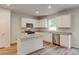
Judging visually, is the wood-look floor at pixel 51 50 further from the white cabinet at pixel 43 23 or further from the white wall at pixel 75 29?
the white cabinet at pixel 43 23

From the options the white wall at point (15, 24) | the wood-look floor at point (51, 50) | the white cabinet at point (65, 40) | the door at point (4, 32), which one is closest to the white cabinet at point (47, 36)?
the wood-look floor at point (51, 50)

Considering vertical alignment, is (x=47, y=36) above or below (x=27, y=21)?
below

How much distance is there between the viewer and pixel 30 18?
2.18 m

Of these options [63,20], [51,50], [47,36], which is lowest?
[51,50]

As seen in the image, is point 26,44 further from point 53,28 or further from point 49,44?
point 53,28

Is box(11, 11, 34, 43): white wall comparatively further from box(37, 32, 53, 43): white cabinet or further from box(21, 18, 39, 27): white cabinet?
box(37, 32, 53, 43): white cabinet

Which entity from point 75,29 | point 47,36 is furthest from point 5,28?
point 75,29

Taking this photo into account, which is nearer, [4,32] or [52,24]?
[4,32]

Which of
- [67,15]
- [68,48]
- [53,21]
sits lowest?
[68,48]

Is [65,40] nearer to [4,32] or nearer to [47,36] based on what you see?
[47,36]

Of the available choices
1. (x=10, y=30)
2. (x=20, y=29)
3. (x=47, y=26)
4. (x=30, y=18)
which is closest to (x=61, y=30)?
(x=47, y=26)

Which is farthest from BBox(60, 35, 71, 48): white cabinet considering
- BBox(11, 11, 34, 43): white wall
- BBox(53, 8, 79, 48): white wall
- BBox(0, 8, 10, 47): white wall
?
BBox(0, 8, 10, 47): white wall

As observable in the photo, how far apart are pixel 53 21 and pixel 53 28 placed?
0.17 m
